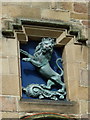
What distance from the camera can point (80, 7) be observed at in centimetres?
716

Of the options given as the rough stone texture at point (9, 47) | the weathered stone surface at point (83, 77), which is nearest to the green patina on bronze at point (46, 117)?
the weathered stone surface at point (83, 77)

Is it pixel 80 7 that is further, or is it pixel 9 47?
pixel 80 7

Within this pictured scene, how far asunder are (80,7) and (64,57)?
0.69 meters

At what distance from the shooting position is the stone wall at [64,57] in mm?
6371

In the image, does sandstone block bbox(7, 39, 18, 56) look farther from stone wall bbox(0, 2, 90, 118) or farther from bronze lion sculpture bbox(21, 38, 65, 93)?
bronze lion sculpture bbox(21, 38, 65, 93)

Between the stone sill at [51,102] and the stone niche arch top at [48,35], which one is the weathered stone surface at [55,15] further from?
the stone sill at [51,102]

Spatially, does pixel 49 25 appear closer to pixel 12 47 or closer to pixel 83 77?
pixel 12 47

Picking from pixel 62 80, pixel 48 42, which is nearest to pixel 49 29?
pixel 48 42

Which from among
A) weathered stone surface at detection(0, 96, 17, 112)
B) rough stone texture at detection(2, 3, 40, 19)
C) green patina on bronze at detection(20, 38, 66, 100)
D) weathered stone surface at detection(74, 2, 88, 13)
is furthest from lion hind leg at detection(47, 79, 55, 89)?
weathered stone surface at detection(74, 2, 88, 13)

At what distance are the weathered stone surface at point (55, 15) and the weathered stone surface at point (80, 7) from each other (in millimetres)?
156

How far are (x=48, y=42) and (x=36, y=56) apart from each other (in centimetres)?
21

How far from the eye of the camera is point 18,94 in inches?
252

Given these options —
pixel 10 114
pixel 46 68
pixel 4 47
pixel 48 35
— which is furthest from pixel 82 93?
pixel 4 47

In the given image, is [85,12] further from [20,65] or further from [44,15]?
[20,65]
